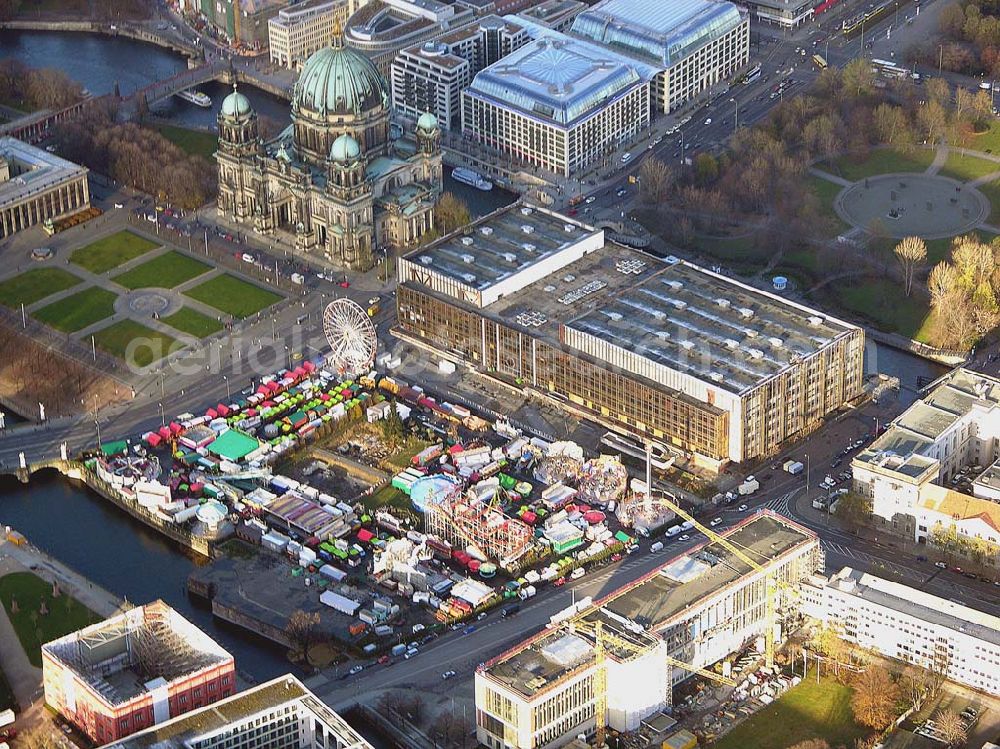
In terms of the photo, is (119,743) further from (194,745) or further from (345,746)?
(345,746)

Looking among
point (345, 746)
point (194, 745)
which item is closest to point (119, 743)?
point (194, 745)
